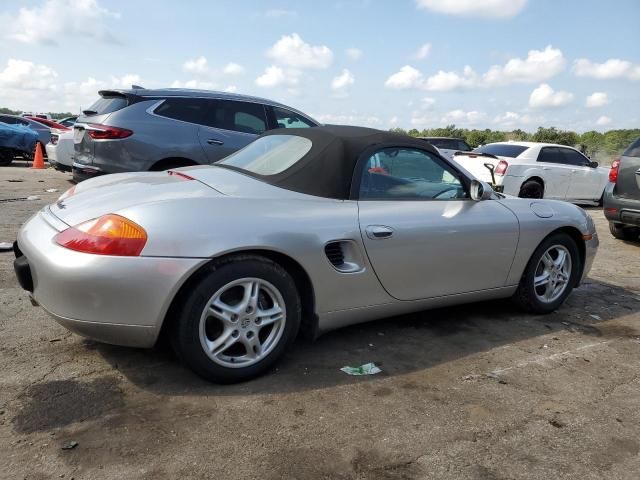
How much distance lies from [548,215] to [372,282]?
69.2 inches

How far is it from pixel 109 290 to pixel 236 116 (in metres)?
5.19

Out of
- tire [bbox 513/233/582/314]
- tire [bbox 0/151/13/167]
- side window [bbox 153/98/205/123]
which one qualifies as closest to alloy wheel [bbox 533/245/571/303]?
tire [bbox 513/233/582/314]

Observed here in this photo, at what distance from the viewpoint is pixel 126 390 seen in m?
2.75

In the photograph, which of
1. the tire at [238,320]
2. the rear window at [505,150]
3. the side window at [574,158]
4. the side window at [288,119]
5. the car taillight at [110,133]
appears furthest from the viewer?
the side window at [574,158]

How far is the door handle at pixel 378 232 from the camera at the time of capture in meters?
3.17

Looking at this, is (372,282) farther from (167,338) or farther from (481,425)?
(167,338)

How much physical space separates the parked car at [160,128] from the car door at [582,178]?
7.11 m

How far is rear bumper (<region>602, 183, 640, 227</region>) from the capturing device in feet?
23.2

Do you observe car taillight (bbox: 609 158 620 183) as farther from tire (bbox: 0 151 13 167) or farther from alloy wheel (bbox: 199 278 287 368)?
tire (bbox: 0 151 13 167)

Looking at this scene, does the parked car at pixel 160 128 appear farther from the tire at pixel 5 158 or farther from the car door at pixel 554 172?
the tire at pixel 5 158

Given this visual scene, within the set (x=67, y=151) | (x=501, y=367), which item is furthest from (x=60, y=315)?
(x=67, y=151)

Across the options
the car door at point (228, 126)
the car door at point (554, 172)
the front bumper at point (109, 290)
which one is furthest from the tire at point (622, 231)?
the front bumper at point (109, 290)

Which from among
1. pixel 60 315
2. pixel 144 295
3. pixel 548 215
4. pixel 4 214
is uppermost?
pixel 548 215

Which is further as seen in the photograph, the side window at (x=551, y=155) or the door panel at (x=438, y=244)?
the side window at (x=551, y=155)
